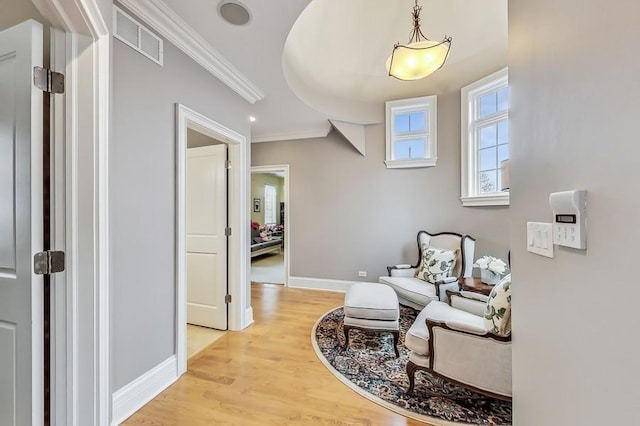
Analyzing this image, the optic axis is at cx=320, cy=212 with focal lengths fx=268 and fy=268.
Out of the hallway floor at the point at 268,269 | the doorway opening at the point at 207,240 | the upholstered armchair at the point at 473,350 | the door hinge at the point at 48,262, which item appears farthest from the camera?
the hallway floor at the point at 268,269

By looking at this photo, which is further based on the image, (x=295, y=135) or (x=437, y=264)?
(x=295, y=135)

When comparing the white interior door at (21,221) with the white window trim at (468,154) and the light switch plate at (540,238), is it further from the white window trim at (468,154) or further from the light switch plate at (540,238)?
the white window trim at (468,154)

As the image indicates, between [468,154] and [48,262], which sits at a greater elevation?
[468,154]

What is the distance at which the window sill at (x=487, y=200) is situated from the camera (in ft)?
10.8

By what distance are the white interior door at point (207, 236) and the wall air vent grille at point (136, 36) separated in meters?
1.13

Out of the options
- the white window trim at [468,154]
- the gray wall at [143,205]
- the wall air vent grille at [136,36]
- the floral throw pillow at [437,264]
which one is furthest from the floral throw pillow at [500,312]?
the wall air vent grille at [136,36]

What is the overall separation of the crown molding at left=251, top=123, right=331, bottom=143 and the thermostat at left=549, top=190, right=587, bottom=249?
3.80 m

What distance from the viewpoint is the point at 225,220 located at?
298cm

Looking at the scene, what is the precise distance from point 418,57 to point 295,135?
8.83 ft

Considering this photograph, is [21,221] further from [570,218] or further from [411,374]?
[411,374]

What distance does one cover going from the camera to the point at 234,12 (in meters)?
1.92

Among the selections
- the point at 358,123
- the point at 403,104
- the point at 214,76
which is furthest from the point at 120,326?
the point at 403,104

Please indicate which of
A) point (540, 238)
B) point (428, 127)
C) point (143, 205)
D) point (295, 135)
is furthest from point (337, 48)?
point (540, 238)

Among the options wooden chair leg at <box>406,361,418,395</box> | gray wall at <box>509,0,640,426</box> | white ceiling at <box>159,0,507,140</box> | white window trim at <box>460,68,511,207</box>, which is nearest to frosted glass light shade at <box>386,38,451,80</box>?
white ceiling at <box>159,0,507,140</box>
